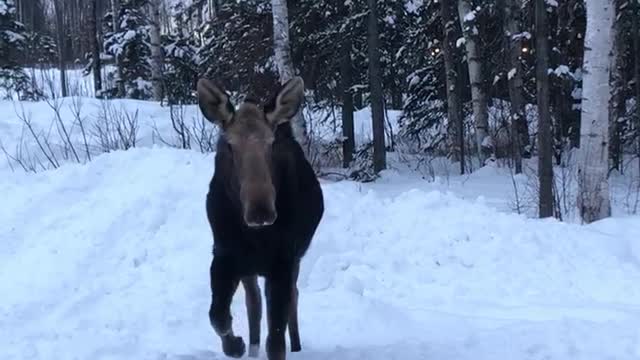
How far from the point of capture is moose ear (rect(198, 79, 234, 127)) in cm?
445

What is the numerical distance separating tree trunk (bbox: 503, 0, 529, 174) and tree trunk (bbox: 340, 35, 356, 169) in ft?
12.9

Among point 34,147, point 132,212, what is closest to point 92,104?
point 34,147

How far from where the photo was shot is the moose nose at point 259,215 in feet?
13.0

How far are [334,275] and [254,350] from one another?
2253 millimetres

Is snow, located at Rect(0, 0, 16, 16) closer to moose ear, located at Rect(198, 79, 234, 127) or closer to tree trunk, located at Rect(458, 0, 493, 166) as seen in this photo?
tree trunk, located at Rect(458, 0, 493, 166)

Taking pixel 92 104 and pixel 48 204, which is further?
pixel 92 104

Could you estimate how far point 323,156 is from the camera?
20.2m

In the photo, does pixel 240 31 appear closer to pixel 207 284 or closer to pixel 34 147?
pixel 34 147

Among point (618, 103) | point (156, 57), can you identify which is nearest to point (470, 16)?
point (618, 103)

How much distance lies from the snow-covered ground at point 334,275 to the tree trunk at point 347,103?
9.51 m

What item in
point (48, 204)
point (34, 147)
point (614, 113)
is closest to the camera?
point (48, 204)

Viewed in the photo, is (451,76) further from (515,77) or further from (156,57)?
(156,57)

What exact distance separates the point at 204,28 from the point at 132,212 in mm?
16428

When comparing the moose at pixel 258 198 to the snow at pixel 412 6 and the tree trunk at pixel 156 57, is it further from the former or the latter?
the tree trunk at pixel 156 57
